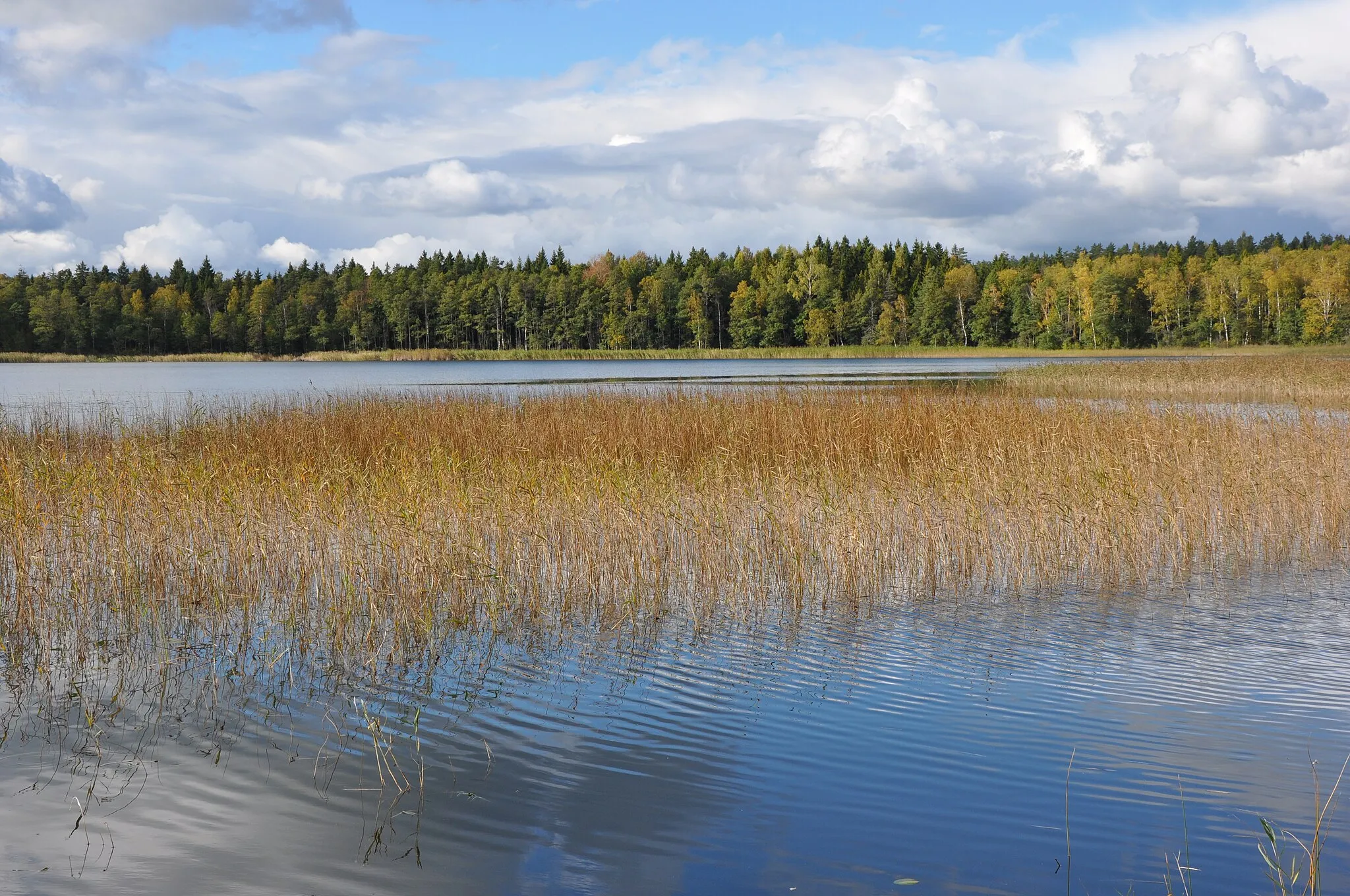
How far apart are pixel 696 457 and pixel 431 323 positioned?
93.5 meters

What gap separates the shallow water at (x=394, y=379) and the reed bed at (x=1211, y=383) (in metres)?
6.16

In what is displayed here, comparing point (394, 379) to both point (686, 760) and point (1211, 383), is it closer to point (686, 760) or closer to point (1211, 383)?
point (1211, 383)

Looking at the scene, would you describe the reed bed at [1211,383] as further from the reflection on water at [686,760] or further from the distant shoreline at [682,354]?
the distant shoreline at [682,354]

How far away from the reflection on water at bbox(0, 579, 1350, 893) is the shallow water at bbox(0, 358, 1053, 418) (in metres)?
13.4

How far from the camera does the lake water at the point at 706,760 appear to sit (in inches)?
136

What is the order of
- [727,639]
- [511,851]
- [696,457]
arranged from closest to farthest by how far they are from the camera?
[511,851] → [727,639] → [696,457]

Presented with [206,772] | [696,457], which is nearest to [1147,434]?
[696,457]

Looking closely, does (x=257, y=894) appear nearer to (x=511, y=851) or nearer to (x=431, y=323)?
(x=511, y=851)

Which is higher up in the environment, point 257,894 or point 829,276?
point 829,276

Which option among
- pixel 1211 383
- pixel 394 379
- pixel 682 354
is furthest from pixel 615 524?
pixel 682 354

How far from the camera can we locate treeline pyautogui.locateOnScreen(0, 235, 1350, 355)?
82.6m

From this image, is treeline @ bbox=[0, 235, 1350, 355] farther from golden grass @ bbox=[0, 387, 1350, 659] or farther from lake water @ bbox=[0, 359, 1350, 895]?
lake water @ bbox=[0, 359, 1350, 895]

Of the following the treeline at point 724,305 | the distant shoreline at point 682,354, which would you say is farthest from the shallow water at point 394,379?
the treeline at point 724,305

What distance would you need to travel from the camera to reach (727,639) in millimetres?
6191
